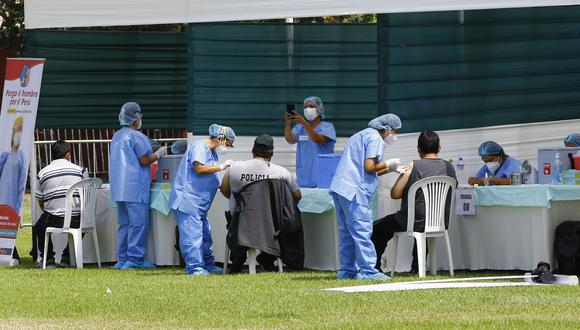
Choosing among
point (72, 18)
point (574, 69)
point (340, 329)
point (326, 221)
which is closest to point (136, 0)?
point (72, 18)

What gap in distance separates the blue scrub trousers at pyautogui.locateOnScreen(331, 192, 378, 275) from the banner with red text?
4.24 meters

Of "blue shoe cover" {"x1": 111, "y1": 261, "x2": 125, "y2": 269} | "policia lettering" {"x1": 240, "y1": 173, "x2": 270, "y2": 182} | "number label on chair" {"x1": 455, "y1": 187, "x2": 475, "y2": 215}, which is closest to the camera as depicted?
"number label on chair" {"x1": 455, "y1": 187, "x2": 475, "y2": 215}

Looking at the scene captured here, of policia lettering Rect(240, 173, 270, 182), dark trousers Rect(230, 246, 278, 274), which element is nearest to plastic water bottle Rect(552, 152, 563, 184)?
policia lettering Rect(240, 173, 270, 182)

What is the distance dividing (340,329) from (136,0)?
700cm

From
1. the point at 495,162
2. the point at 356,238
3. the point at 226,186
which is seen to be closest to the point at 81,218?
the point at 226,186

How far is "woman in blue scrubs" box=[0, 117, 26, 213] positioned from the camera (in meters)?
14.6

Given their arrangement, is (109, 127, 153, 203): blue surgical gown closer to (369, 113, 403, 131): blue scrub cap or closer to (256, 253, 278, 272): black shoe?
(256, 253, 278, 272): black shoe

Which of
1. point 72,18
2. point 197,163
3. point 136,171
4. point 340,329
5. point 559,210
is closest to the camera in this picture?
point 340,329

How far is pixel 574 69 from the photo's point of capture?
15.1 meters

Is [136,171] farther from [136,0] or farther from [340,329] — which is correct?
[340,329]

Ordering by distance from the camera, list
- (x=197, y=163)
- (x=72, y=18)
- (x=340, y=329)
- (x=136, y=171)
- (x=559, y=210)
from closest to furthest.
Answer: (x=340, y=329), (x=559, y=210), (x=197, y=163), (x=136, y=171), (x=72, y=18)

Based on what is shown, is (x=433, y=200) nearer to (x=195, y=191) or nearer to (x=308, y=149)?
(x=195, y=191)

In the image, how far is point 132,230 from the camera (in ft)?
45.5

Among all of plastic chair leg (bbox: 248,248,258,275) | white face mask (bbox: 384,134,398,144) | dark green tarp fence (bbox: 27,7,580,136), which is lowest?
plastic chair leg (bbox: 248,248,258,275)
